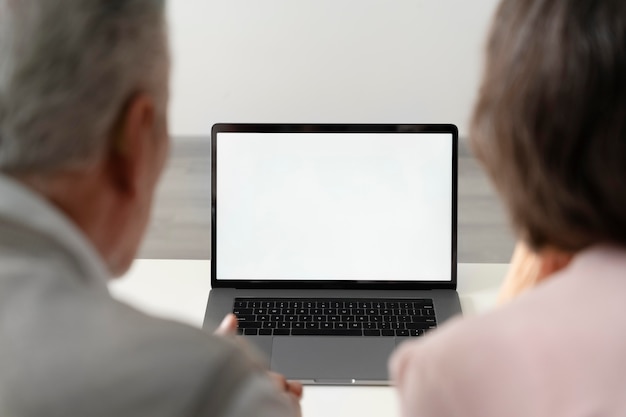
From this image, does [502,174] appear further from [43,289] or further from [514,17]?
[43,289]

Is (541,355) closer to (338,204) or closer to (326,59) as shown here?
(338,204)

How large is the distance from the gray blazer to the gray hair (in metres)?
0.04

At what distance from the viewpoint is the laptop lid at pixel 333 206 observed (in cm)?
129

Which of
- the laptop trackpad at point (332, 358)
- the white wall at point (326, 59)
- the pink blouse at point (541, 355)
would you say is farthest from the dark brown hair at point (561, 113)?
the white wall at point (326, 59)

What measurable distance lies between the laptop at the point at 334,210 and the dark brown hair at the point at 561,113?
0.65m

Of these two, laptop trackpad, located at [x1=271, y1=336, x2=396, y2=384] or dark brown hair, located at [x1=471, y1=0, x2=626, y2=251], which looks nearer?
dark brown hair, located at [x1=471, y1=0, x2=626, y2=251]

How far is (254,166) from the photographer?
1.30 meters

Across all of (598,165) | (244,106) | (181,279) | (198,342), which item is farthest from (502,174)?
(244,106)

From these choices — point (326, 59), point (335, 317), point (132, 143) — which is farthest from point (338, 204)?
point (132, 143)

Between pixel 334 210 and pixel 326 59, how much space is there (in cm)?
34

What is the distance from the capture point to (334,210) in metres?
1.30

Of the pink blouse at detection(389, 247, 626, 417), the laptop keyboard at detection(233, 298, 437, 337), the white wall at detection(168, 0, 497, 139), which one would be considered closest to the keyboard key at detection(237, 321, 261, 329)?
the laptop keyboard at detection(233, 298, 437, 337)

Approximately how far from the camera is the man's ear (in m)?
0.60

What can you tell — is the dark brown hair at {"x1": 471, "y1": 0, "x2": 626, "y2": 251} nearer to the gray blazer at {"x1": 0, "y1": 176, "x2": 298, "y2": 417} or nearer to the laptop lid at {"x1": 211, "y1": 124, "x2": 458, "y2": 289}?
the gray blazer at {"x1": 0, "y1": 176, "x2": 298, "y2": 417}
